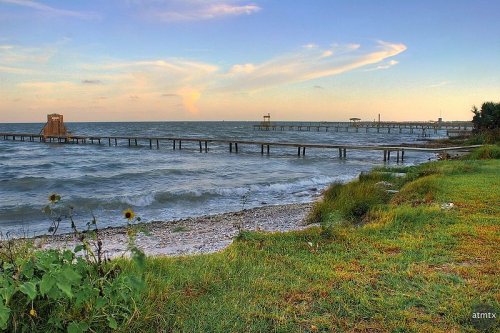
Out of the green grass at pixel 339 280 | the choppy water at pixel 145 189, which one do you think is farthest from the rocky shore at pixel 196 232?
the green grass at pixel 339 280

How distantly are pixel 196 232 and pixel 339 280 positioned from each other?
17.6 ft

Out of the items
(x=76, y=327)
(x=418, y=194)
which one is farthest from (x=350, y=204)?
(x=76, y=327)

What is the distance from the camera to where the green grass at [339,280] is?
3379 mm

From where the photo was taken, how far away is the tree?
3447 cm

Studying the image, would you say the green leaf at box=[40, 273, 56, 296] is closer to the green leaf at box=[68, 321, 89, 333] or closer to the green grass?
the green leaf at box=[68, 321, 89, 333]

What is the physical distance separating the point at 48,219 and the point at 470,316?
11.3 meters

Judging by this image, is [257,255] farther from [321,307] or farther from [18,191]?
[18,191]

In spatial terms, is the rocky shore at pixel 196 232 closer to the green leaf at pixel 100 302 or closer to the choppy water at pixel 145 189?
the choppy water at pixel 145 189

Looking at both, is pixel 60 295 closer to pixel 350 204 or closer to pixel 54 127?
pixel 350 204

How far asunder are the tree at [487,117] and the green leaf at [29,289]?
36.7 meters

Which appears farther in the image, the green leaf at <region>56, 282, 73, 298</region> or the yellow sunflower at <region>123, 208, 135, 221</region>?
the yellow sunflower at <region>123, 208, 135, 221</region>

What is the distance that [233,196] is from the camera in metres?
15.7

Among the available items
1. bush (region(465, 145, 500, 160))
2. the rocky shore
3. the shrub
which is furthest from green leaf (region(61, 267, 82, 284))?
bush (region(465, 145, 500, 160))

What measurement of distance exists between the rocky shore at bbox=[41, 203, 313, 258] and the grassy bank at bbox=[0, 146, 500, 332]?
1672mm
